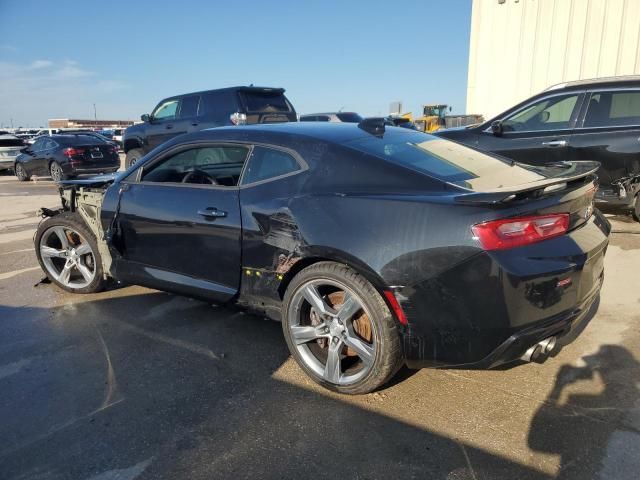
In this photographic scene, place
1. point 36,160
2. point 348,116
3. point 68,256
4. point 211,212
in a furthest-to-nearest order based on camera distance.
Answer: point 348,116 → point 36,160 → point 68,256 → point 211,212

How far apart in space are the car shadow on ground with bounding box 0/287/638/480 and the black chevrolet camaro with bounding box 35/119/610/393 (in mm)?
341

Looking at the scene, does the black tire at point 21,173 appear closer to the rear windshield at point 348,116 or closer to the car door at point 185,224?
the rear windshield at point 348,116

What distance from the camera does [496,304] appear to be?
232cm

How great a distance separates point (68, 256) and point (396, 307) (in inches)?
133

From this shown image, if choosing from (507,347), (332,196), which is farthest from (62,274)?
(507,347)

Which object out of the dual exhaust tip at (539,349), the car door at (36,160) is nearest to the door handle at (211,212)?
the dual exhaust tip at (539,349)

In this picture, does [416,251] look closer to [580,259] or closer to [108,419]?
[580,259]

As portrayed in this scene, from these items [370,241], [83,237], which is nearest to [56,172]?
[83,237]

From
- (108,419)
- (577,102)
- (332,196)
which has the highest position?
(577,102)

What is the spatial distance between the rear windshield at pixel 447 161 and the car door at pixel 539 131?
3447 mm

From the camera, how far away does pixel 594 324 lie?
3.66 metres

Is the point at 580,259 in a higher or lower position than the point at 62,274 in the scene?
higher

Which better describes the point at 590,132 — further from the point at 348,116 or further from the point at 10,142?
the point at 10,142

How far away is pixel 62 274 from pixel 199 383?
2359mm
